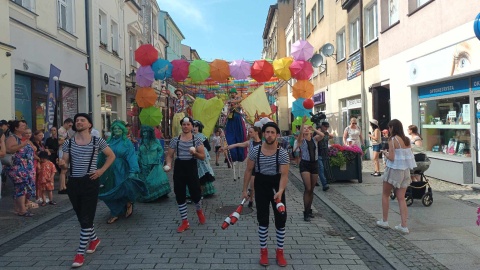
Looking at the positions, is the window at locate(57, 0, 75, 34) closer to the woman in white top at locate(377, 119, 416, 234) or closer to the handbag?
the handbag

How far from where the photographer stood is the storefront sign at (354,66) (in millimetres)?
15711

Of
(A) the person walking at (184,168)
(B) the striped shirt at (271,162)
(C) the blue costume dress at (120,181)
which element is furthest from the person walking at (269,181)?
(C) the blue costume dress at (120,181)

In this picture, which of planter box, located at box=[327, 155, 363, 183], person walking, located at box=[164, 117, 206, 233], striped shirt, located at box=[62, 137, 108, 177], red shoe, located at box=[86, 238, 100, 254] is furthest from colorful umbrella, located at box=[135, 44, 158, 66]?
red shoe, located at box=[86, 238, 100, 254]

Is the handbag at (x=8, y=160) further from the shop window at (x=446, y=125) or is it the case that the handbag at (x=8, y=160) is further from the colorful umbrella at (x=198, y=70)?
the shop window at (x=446, y=125)

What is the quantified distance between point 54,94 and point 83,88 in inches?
215

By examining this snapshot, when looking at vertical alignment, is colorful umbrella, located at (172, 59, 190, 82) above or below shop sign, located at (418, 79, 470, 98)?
above

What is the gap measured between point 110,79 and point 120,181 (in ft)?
39.7

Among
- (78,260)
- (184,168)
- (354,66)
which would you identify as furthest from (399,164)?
(354,66)

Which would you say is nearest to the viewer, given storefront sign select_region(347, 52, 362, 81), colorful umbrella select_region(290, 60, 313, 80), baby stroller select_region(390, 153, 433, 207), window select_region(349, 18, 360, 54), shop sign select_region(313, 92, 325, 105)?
baby stroller select_region(390, 153, 433, 207)

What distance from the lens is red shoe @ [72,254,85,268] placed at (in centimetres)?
436

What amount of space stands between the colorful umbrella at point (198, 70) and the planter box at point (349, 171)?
13.1 feet

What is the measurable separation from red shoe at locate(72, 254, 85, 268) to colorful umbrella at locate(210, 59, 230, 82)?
6.54 meters

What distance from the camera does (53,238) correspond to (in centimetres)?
557

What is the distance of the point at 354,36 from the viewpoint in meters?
17.0
